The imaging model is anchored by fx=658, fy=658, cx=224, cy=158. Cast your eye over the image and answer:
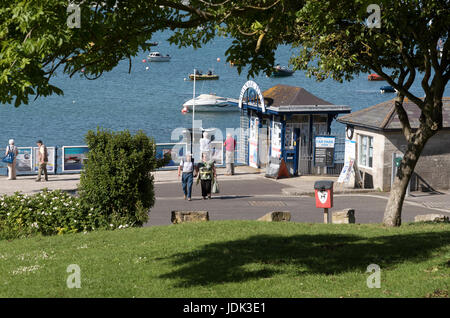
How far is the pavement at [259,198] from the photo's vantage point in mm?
21078

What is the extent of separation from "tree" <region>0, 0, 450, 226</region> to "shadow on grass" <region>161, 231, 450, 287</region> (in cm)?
265

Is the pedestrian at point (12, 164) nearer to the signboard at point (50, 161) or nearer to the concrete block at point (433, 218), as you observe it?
the signboard at point (50, 161)

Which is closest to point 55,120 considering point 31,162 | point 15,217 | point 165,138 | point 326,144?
point 165,138

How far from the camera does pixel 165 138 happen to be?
62.2m

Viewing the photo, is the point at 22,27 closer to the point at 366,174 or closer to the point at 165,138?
the point at 366,174

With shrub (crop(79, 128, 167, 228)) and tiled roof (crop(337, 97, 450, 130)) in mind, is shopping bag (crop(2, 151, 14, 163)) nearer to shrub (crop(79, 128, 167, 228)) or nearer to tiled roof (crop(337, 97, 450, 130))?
shrub (crop(79, 128, 167, 228))

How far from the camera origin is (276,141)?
30.6 metres

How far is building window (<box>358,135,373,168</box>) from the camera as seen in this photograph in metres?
A: 27.2

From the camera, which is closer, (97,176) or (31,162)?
(97,176)

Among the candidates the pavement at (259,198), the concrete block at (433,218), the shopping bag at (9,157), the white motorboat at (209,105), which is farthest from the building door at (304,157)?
the white motorboat at (209,105)

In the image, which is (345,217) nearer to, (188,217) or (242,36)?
Result: (188,217)

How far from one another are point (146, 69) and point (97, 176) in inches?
4509

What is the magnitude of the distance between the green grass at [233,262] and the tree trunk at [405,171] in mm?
551
